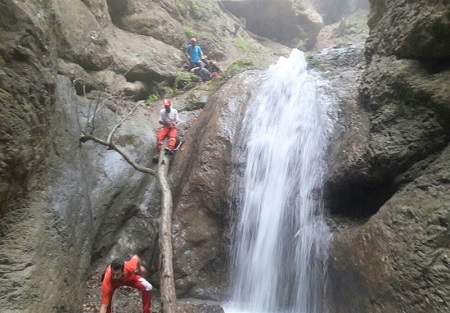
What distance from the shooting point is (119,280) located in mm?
4891

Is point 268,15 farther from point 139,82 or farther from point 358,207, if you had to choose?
point 358,207

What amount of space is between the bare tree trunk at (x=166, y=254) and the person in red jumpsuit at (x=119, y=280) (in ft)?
1.18

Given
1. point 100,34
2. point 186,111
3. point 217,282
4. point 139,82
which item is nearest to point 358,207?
point 217,282

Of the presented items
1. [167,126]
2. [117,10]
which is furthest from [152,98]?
[117,10]

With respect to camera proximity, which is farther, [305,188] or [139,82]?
[139,82]

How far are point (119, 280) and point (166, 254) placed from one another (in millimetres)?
784

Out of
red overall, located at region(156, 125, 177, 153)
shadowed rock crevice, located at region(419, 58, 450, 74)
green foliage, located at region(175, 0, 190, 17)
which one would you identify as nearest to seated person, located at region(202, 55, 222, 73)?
green foliage, located at region(175, 0, 190, 17)

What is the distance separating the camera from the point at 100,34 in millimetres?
10352

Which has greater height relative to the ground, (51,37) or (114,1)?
(114,1)

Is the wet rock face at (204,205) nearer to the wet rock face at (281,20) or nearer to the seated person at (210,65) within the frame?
the seated person at (210,65)

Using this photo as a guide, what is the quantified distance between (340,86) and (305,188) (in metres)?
3.18

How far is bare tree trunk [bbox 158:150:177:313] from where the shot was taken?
181 inches

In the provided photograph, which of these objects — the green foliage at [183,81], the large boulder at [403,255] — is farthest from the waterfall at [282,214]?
the green foliage at [183,81]

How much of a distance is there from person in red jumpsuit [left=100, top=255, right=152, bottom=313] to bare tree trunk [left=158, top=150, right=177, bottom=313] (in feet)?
1.18
